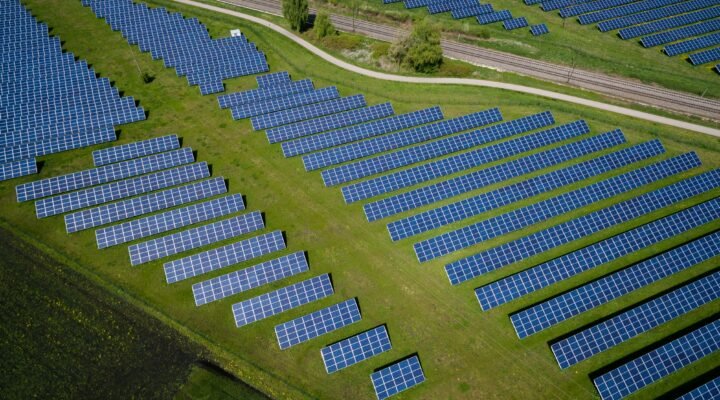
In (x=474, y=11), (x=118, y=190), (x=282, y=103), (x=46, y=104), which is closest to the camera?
(x=118, y=190)

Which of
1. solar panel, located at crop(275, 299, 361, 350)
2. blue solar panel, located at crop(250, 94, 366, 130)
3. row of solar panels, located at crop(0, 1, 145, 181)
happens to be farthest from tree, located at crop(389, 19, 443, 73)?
solar panel, located at crop(275, 299, 361, 350)

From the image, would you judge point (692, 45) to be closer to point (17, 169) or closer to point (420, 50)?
point (420, 50)

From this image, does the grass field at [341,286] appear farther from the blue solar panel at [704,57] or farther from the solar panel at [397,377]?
the blue solar panel at [704,57]

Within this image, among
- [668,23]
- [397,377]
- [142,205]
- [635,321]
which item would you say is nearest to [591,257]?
[635,321]

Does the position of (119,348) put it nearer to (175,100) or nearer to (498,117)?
(175,100)

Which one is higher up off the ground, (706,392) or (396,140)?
(396,140)

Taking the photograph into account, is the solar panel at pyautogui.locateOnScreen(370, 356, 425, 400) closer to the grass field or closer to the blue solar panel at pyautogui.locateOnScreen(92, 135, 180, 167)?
the grass field
